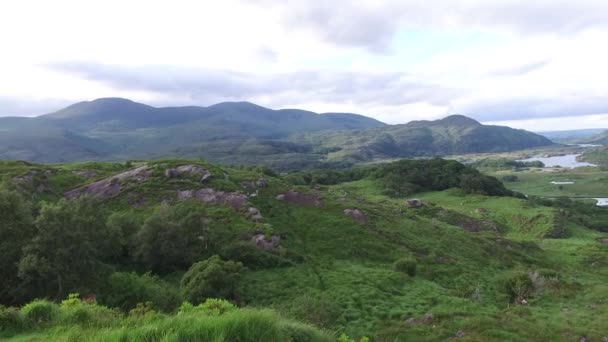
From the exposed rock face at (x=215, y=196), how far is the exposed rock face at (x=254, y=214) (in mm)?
2976

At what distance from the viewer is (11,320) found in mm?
13188

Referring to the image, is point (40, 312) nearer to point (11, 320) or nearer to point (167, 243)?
point (11, 320)

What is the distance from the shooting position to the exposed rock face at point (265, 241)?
62.1 metres

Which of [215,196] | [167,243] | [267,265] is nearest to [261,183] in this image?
[215,196]

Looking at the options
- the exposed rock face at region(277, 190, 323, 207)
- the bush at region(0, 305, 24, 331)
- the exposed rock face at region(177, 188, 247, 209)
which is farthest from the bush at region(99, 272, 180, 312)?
the exposed rock face at region(277, 190, 323, 207)

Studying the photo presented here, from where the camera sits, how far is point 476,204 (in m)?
120

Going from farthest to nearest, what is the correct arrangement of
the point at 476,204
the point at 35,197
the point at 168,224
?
the point at 476,204 → the point at 35,197 → the point at 168,224

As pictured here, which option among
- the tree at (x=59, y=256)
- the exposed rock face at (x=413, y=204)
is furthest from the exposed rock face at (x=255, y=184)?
the tree at (x=59, y=256)

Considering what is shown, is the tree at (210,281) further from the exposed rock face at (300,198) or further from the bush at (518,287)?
the exposed rock face at (300,198)

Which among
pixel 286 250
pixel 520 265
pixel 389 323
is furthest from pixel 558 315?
pixel 286 250

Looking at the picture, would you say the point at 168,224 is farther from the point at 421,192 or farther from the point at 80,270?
the point at 421,192

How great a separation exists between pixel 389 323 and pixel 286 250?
24705 mm

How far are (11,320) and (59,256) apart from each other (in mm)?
24920

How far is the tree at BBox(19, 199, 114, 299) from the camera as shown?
3378 centimetres
